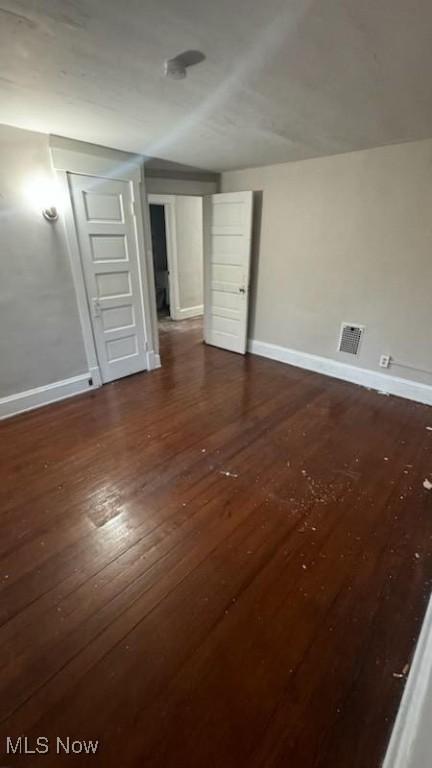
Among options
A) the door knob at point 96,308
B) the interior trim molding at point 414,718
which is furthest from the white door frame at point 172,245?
the interior trim molding at point 414,718

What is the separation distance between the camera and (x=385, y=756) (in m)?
1.05

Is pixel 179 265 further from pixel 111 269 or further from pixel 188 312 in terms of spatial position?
pixel 111 269

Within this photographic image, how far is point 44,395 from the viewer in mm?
3207

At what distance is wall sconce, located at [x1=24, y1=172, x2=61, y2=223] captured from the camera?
269cm

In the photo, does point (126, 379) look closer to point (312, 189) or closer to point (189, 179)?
point (189, 179)

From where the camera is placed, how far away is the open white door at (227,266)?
158 inches

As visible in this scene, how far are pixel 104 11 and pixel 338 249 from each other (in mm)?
2895

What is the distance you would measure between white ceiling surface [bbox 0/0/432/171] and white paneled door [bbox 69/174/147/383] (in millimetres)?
558

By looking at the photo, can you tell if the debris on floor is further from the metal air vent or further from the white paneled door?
the white paneled door

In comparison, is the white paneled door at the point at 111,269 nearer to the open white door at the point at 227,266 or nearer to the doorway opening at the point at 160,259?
the open white door at the point at 227,266

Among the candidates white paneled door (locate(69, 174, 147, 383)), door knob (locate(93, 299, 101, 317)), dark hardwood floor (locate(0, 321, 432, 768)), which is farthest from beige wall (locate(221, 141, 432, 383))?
door knob (locate(93, 299, 101, 317))

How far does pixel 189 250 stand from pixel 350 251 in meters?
3.56

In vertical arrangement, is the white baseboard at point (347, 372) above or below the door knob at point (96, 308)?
below

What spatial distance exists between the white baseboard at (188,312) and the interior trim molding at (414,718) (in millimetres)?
5900
